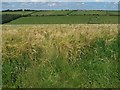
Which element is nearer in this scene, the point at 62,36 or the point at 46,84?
the point at 46,84

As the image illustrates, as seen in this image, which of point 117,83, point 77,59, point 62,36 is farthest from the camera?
point 62,36

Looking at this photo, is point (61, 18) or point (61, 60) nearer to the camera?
point (61, 60)

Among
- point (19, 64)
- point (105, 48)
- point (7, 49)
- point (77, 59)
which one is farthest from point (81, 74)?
point (7, 49)

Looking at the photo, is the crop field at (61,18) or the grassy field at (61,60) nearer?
the grassy field at (61,60)

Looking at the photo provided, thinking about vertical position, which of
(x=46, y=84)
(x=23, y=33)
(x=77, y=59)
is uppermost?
(x=23, y=33)

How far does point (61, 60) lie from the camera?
7.79 meters

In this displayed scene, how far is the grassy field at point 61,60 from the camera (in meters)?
7.42

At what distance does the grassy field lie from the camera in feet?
24.3

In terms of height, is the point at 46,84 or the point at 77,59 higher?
the point at 77,59

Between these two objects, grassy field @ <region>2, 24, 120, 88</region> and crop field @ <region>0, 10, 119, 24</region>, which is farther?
crop field @ <region>0, 10, 119, 24</region>

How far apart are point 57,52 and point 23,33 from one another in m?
1.48

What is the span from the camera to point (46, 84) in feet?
24.1

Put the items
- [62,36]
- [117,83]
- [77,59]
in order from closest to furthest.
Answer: [117,83] → [77,59] → [62,36]

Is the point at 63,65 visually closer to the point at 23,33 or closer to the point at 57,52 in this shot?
the point at 57,52
